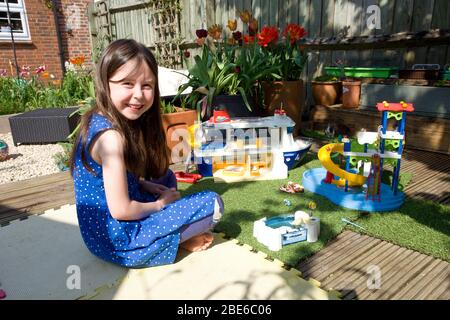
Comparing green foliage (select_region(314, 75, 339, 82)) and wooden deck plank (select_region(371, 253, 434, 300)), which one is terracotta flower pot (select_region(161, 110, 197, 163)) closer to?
green foliage (select_region(314, 75, 339, 82))

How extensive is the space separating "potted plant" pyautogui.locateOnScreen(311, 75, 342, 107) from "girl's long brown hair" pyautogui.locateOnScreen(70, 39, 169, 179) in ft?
10.9

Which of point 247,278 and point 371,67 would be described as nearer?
point 247,278

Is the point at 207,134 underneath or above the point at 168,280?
above

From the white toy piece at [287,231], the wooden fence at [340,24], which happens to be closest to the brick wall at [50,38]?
the wooden fence at [340,24]

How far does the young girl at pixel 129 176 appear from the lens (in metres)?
1.75

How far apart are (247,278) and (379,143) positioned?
1.39 m

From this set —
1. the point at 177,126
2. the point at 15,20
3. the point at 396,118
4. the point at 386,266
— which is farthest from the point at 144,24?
the point at 386,266

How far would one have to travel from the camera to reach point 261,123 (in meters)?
3.34

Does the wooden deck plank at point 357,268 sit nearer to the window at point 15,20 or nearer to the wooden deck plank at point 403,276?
the wooden deck plank at point 403,276

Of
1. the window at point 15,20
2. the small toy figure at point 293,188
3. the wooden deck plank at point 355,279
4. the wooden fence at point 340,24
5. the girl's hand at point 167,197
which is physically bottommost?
the wooden deck plank at point 355,279

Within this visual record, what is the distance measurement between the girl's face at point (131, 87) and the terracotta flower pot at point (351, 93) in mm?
3420
